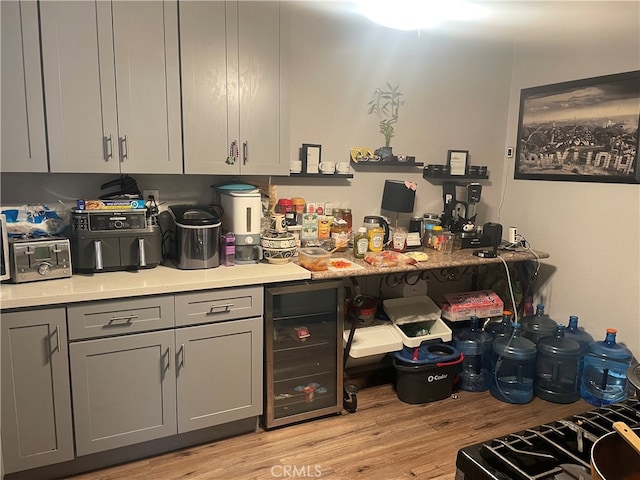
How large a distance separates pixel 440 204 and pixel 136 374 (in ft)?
8.25

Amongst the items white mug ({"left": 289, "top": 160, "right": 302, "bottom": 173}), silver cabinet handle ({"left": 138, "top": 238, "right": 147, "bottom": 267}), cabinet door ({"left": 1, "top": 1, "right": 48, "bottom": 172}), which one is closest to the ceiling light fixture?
white mug ({"left": 289, "top": 160, "right": 302, "bottom": 173})

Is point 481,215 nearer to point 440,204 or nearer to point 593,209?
point 440,204

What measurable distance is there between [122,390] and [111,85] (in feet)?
4.79

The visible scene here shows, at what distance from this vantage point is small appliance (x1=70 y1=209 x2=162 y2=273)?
2229mm

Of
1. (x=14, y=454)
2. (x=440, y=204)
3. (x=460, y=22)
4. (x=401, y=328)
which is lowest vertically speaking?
(x=14, y=454)

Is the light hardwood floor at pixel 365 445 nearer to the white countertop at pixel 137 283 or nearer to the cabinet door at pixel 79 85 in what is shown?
the white countertop at pixel 137 283

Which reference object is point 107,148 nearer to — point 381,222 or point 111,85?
point 111,85

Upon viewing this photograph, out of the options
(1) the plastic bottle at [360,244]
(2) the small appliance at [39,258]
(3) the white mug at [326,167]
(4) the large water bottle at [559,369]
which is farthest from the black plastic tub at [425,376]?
(2) the small appliance at [39,258]

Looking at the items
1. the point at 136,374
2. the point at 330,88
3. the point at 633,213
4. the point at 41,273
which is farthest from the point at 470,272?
the point at 41,273

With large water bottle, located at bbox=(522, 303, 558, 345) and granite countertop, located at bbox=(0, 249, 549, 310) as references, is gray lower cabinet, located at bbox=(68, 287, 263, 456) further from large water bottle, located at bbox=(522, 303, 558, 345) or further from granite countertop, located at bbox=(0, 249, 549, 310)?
large water bottle, located at bbox=(522, 303, 558, 345)

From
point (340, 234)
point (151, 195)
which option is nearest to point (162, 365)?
point (151, 195)

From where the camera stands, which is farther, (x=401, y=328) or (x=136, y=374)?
(x=401, y=328)

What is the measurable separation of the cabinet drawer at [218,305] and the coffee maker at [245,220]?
1.06 ft

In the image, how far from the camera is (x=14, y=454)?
1.98 m
